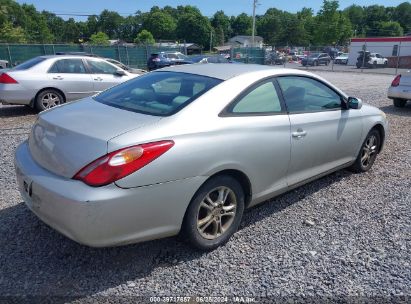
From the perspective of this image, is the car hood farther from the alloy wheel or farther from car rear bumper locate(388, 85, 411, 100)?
car rear bumper locate(388, 85, 411, 100)

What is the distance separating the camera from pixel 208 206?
2979 millimetres

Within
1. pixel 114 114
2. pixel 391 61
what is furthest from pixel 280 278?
pixel 391 61

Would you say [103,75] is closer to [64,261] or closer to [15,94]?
[15,94]

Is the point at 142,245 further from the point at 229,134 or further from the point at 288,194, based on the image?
the point at 288,194

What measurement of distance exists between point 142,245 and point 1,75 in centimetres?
702

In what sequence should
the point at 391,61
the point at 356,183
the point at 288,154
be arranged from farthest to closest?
the point at 391,61 < the point at 356,183 < the point at 288,154

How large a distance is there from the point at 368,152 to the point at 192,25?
11679cm

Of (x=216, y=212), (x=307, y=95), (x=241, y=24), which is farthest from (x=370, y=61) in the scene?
(x=241, y=24)

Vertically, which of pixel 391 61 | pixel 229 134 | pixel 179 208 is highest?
pixel 229 134

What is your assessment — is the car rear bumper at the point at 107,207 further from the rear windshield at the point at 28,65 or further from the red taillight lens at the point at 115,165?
the rear windshield at the point at 28,65

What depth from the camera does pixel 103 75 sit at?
9.57m

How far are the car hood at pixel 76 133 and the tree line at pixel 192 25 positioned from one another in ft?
263

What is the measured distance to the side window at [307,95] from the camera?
3.70 metres

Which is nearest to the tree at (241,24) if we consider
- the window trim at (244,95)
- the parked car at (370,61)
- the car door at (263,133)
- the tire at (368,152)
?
the parked car at (370,61)
